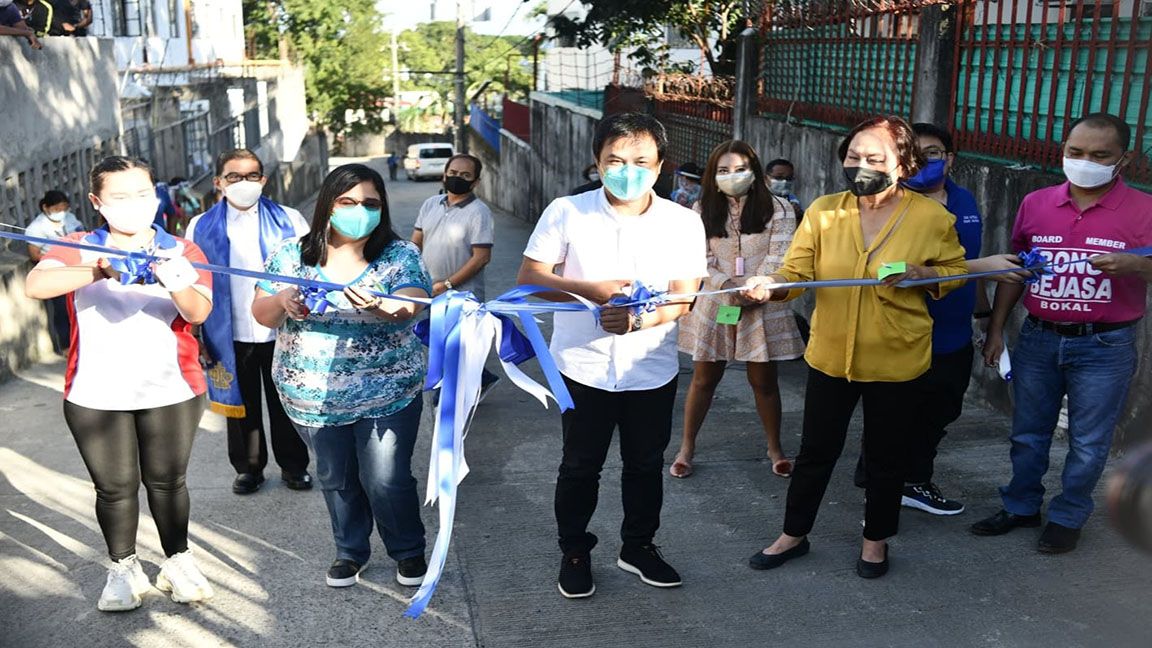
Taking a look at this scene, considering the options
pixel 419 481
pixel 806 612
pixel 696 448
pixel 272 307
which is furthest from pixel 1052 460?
pixel 272 307

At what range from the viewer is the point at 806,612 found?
413 centimetres

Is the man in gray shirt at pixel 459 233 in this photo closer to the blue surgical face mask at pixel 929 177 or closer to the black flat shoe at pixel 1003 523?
the blue surgical face mask at pixel 929 177

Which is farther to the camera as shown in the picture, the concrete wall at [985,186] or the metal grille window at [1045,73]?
the metal grille window at [1045,73]

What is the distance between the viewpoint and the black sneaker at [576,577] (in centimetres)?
424

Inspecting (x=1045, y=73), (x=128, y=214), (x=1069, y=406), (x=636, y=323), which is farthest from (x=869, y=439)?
→ (x=1045, y=73)

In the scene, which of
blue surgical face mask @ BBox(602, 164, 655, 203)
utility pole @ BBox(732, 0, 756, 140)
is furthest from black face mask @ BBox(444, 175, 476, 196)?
utility pole @ BBox(732, 0, 756, 140)

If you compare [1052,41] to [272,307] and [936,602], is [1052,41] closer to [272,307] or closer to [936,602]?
[936,602]

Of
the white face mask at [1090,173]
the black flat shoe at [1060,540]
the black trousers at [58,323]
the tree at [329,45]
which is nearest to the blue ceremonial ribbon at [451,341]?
the white face mask at [1090,173]

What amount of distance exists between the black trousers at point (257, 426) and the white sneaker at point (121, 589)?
4.21 feet

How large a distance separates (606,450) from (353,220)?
1.28 meters

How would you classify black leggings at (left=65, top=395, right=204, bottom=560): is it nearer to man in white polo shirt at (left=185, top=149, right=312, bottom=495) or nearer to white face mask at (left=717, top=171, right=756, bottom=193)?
man in white polo shirt at (left=185, top=149, right=312, bottom=495)

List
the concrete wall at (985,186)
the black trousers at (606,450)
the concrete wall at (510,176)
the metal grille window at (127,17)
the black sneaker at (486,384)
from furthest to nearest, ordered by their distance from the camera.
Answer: the concrete wall at (510,176), the metal grille window at (127,17), the black sneaker at (486,384), the concrete wall at (985,186), the black trousers at (606,450)

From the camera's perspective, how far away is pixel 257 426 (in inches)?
214

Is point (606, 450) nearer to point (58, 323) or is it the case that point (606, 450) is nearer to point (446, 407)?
point (446, 407)
